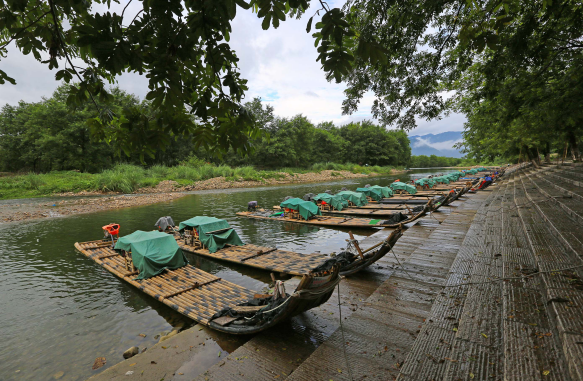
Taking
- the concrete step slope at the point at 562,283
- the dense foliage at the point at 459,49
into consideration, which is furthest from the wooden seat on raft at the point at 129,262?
the concrete step slope at the point at 562,283

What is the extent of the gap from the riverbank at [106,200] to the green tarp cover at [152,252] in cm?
1870

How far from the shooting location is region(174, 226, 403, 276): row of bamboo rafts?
298 inches

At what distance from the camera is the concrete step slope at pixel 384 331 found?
365 centimetres

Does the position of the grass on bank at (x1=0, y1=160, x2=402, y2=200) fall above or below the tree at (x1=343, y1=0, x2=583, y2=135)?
below

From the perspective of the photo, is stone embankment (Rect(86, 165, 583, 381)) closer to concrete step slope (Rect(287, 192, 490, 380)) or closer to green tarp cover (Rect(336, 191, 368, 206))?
concrete step slope (Rect(287, 192, 490, 380))

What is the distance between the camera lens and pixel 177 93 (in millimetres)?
2270

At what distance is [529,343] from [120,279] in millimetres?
12190

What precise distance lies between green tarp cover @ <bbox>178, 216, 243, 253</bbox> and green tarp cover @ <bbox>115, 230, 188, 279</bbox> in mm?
2434

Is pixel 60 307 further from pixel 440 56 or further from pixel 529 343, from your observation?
pixel 440 56

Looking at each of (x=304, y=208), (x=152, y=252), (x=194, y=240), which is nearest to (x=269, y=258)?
(x=152, y=252)

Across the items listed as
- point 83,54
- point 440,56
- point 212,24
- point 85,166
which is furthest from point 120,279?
point 85,166

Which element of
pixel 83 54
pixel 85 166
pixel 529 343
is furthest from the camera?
pixel 85 166

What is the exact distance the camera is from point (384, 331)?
446 cm

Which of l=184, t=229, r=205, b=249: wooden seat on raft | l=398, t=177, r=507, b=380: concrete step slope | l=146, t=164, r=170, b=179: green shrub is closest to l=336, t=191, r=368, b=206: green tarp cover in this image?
l=184, t=229, r=205, b=249: wooden seat on raft
